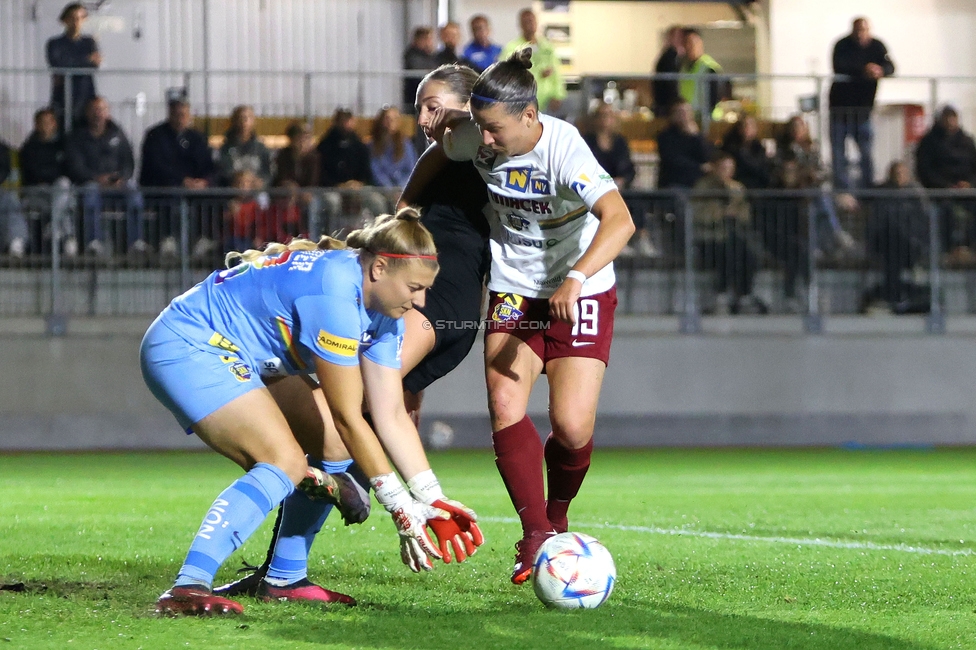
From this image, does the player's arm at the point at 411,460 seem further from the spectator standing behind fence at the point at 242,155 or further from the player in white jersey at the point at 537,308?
the spectator standing behind fence at the point at 242,155

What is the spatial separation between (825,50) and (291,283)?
18121 millimetres

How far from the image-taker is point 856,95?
16250 millimetres

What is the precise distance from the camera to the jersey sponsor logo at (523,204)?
18.6 ft

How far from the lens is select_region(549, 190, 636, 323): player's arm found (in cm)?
504

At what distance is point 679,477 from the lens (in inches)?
440

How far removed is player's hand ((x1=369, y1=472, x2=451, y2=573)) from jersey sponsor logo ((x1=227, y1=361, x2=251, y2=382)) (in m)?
0.59

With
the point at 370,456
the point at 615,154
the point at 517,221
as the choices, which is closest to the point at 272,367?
the point at 370,456

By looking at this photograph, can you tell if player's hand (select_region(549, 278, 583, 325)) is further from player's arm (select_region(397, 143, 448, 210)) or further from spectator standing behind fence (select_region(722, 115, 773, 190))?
spectator standing behind fence (select_region(722, 115, 773, 190))

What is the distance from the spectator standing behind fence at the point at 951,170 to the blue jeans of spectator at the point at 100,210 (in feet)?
29.1

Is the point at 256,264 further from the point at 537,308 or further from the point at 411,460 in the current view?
the point at 537,308

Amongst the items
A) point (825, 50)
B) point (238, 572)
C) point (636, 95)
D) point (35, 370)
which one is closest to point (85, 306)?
point (35, 370)

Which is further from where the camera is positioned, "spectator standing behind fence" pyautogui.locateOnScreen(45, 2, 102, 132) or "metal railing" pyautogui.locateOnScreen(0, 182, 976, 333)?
"spectator standing behind fence" pyautogui.locateOnScreen(45, 2, 102, 132)

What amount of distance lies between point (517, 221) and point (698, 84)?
11124 millimetres

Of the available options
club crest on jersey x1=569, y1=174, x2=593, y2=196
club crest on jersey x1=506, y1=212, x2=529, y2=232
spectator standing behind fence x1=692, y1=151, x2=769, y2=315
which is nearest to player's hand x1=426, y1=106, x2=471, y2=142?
club crest on jersey x1=506, y1=212, x2=529, y2=232
